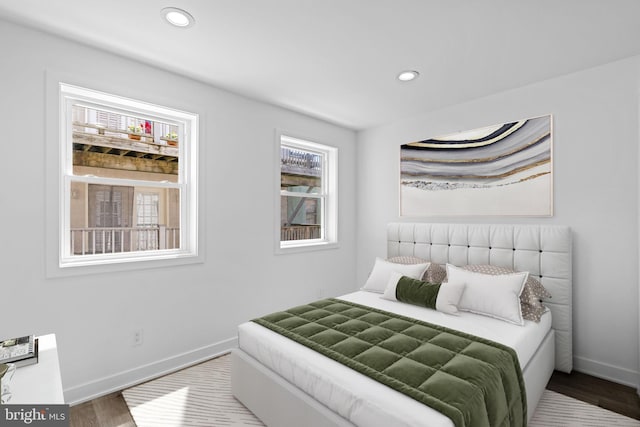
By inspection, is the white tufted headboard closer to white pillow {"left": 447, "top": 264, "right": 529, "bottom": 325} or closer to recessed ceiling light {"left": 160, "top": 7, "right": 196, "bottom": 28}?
white pillow {"left": 447, "top": 264, "right": 529, "bottom": 325}

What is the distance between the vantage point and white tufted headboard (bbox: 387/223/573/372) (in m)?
2.60

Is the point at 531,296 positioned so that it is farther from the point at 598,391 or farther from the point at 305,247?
the point at 305,247

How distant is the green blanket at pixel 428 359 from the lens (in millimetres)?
1460

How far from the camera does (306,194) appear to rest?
3.91 metres

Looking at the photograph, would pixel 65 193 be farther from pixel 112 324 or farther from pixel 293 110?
pixel 293 110

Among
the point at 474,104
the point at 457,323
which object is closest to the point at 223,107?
the point at 474,104

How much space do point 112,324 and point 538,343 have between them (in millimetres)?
3093

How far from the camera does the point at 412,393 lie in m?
1.45

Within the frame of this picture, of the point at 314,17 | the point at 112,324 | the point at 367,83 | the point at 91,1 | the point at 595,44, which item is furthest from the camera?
the point at 367,83

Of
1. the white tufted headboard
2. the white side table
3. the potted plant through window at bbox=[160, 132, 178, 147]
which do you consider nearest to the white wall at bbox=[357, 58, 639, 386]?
the white tufted headboard

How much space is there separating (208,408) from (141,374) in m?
0.71

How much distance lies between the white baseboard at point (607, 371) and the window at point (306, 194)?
259 cm

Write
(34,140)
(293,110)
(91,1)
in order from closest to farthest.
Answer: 1. (91,1)
2. (34,140)
3. (293,110)

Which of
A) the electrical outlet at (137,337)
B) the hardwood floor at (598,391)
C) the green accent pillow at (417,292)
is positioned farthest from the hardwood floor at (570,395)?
the green accent pillow at (417,292)
